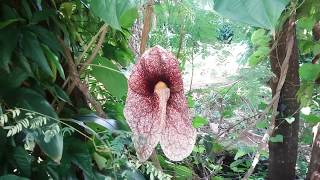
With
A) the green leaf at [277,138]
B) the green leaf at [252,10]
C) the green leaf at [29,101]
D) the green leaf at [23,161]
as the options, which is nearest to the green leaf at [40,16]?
the green leaf at [29,101]

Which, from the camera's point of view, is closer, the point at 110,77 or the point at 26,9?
the point at 26,9

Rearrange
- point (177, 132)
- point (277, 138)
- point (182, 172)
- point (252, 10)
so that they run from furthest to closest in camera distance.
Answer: point (277, 138) → point (182, 172) → point (177, 132) → point (252, 10)

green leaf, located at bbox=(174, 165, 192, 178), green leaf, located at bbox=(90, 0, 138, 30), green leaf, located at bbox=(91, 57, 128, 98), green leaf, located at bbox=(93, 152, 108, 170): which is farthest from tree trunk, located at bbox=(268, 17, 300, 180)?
green leaf, located at bbox=(90, 0, 138, 30)

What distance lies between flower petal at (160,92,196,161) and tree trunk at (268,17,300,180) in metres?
1.05

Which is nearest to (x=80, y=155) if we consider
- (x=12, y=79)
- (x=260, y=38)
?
(x=12, y=79)

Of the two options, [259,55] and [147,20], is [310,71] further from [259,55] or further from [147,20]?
[147,20]

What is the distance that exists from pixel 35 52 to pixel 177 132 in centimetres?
28

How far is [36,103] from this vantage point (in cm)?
69

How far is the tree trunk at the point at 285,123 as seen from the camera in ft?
5.38

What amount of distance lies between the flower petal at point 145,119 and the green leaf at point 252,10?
8.9 inches

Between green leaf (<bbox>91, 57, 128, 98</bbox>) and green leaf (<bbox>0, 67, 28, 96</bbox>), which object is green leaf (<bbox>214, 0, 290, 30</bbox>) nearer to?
green leaf (<bbox>0, 67, 28, 96</bbox>)

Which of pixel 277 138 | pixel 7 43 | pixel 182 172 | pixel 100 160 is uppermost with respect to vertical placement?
pixel 7 43

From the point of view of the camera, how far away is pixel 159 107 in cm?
58

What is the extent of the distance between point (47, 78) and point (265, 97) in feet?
4.44
